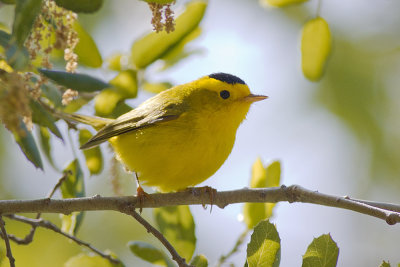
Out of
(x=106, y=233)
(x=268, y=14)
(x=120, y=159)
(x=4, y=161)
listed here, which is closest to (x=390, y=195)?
(x=268, y=14)

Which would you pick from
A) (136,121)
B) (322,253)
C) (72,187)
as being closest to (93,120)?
(136,121)

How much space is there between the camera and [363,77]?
572cm

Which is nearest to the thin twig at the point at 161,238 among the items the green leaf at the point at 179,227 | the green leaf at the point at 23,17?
the green leaf at the point at 179,227

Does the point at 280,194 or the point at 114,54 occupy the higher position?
the point at 114,54

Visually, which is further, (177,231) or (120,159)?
(120,159)

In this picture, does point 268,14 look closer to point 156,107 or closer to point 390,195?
point 390,195

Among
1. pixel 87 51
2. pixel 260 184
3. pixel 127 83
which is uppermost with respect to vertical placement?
pixel 87 51

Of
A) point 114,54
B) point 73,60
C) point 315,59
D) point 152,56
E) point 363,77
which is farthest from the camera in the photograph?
point 363,77

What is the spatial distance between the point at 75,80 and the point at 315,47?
133cm

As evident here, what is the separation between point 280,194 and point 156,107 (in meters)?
1.55

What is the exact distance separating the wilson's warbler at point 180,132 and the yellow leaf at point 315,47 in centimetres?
85

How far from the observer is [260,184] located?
3.10 m

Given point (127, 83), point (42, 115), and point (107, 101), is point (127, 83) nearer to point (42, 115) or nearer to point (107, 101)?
point (107, 101)

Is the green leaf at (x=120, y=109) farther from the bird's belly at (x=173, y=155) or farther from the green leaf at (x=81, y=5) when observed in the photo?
the green leaf at (x=81, y=5)
